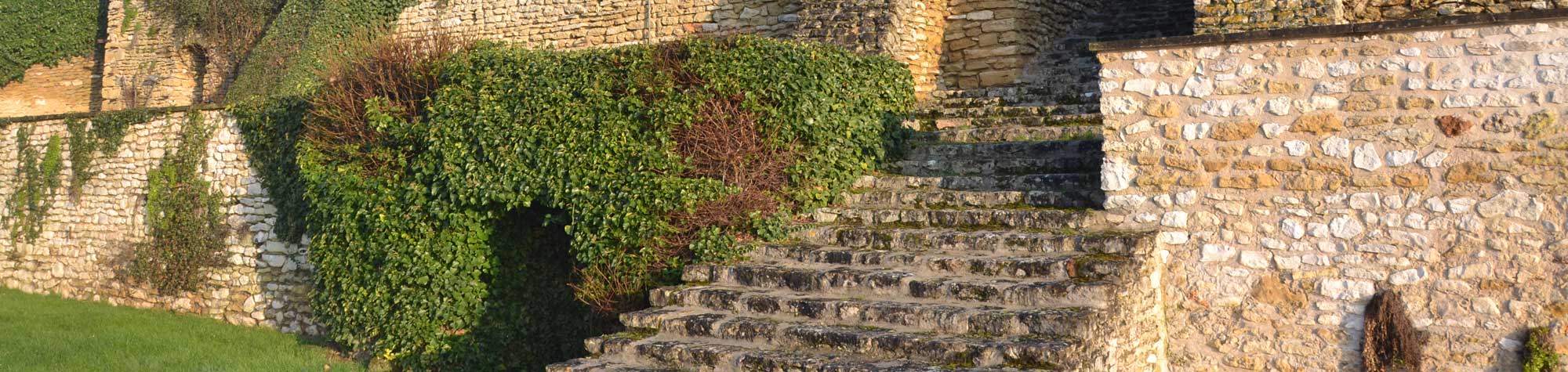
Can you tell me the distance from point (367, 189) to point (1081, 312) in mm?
5233

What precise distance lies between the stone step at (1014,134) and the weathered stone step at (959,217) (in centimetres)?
126

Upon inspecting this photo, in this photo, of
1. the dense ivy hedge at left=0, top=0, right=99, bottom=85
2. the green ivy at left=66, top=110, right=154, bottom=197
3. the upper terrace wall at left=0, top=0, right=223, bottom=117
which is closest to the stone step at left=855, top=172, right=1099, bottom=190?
the green ivy at left=66, top=110, right=154, bottom=197

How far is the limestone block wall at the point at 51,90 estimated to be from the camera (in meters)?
18.8

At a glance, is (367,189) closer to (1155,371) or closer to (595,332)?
(595,332)

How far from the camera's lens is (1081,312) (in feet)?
16.1

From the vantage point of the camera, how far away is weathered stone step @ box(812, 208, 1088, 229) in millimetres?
5992

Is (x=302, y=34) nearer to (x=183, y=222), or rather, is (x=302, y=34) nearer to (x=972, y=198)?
(x=183, y=222)

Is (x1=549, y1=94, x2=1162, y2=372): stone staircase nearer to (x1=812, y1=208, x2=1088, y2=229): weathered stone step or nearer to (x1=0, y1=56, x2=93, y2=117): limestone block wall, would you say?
(x1=812, y1=208, x2=1088, y2=229): weathered stone step

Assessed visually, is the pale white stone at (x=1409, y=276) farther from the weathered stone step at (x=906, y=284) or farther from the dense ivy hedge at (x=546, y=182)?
the dense ivy hedge at (x=546, y=182)

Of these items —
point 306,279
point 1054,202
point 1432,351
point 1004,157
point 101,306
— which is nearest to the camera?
point 1432,351

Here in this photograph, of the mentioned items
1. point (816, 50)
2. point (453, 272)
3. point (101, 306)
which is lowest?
point (101, 306)

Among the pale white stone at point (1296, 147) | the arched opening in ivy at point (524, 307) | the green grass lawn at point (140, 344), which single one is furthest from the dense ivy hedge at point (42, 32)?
the pale white stone at point (1296, 147)

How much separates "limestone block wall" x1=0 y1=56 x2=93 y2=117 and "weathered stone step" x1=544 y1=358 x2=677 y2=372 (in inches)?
688

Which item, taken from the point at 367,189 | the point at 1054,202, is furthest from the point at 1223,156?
the point at 367,189
